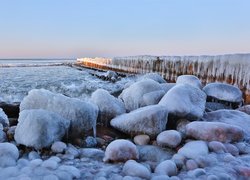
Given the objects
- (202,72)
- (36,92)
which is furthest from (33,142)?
(202,72)

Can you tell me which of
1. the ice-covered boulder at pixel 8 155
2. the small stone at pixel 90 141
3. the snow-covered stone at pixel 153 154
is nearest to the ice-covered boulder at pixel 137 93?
Result: the small stone at pixel 90 141

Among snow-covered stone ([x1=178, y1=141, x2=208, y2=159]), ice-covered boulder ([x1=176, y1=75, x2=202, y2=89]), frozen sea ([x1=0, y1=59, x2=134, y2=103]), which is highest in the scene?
ice-covered boulder ([x1=176, y1=75, x2=202, y2=89])

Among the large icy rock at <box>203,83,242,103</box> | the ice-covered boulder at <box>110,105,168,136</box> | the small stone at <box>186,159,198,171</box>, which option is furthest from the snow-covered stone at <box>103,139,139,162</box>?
the large icy rock at <box>203,83,242,103</box>

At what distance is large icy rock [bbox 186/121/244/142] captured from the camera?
2.32 m

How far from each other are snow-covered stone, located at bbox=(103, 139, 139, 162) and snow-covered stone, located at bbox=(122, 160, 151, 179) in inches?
6.4

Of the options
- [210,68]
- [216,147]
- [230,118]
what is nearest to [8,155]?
[216,147]

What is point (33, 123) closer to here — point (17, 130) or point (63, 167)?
point (17, 130)

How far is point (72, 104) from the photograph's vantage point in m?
2.52

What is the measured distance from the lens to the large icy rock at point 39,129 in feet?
6.91

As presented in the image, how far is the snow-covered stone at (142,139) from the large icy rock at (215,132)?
1.12 feet

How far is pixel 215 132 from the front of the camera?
2338 millimetres

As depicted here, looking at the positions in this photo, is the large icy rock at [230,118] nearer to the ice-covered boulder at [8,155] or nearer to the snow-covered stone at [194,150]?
the snow-covered stone at [194,150]

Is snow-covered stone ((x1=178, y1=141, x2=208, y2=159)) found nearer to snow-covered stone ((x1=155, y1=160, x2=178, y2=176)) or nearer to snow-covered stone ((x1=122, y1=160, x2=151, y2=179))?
snow-covered stone ((x1=155, y1=160, x2=178, y2=176))

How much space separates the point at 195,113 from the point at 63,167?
143 cm
